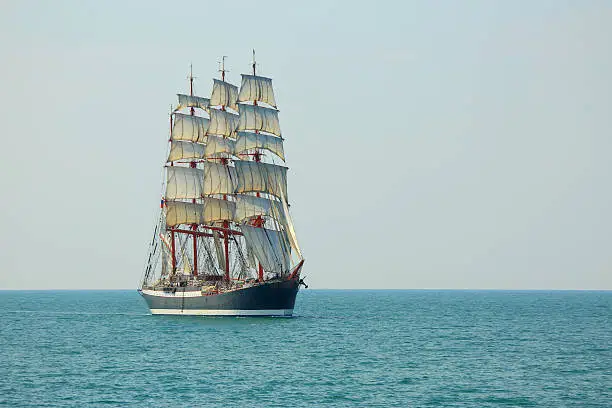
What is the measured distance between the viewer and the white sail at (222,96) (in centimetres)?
11694

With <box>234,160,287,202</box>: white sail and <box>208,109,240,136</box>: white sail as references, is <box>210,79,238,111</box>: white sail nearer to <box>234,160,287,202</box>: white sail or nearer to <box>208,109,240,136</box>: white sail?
<box>208,109,240,136</box>: white sail

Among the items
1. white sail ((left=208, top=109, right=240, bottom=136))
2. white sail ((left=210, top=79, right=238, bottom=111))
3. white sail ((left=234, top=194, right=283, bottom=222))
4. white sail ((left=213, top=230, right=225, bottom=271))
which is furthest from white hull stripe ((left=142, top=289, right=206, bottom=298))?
white sail ((left=210, top=79, right=238, bottom=111))

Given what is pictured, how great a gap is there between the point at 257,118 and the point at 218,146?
7200 millimetres

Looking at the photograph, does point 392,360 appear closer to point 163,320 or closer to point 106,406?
point 106,406

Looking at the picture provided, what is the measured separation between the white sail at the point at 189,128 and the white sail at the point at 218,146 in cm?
464

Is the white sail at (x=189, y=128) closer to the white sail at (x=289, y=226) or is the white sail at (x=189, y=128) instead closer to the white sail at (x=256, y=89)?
the white sail at (x=256, y=89)

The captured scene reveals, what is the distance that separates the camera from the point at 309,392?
54688mm

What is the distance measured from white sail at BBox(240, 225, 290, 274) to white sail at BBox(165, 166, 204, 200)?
42.3ft

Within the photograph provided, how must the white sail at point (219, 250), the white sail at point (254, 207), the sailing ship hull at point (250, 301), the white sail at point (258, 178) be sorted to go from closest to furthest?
the sailing ship hull at point (250, 301) → the white sail at point (254, 207) → the white sail at point (258, 178) → the white sail at point (219, 250)

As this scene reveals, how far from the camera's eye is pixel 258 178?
113 m

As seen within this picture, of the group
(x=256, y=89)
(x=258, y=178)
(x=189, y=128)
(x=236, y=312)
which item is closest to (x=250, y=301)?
(x=236, y=312)

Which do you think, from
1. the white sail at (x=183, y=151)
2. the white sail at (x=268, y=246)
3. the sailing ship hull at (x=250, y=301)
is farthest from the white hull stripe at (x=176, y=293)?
the white sail at (x=183, y=151)

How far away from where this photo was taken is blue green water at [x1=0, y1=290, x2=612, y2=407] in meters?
52.7

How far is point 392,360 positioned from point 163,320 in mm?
46918
